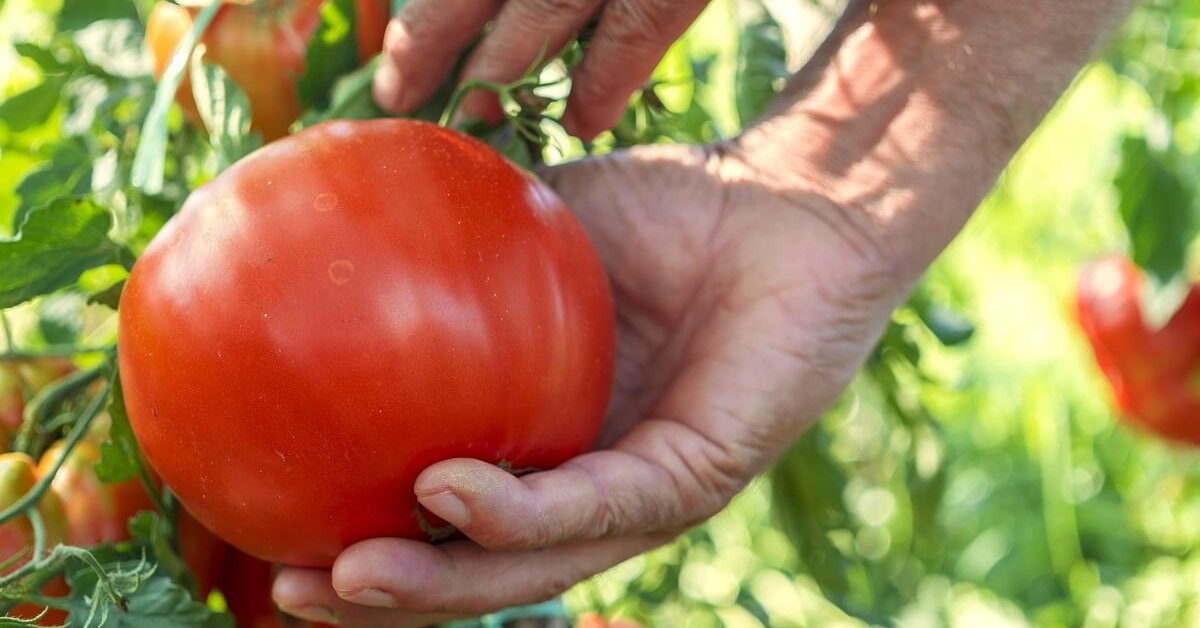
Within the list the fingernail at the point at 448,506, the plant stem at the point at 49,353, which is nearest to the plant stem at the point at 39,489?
the plant stem at the point at 49,353

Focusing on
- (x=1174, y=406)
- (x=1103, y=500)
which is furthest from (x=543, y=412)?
(x=1103, y=500)

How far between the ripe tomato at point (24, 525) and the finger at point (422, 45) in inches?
12.6

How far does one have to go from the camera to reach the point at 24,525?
67cm

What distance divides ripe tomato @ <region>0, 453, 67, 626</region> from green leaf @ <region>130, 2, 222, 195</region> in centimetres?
18

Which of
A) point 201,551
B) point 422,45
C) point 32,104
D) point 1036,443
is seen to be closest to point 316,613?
point 201,551

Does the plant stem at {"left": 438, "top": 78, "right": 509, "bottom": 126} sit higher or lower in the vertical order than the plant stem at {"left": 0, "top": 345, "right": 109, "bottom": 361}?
higher

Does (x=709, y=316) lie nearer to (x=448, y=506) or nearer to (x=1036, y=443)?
(x=448, y=506)

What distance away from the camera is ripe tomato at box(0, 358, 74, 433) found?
2.53 ft

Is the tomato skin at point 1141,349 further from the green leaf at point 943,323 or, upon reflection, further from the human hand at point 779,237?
the human hand at point 779,237

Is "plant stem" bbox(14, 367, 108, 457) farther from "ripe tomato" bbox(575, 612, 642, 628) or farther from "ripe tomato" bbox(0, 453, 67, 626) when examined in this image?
"ripe tomato" bbox(575, 612, 642, 628)

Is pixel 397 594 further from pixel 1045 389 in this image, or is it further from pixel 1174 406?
pixel 1045 389

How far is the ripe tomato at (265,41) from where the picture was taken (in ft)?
2.64

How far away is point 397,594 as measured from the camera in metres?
0.60

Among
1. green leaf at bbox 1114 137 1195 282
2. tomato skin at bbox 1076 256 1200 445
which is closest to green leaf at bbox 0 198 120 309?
green leaf at bbox 1114 137 1195 282
